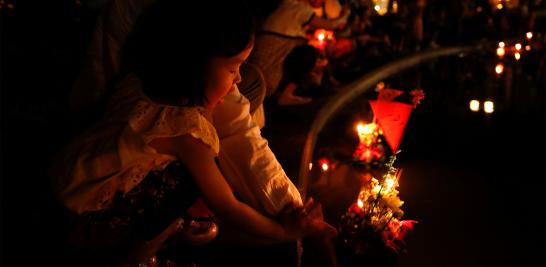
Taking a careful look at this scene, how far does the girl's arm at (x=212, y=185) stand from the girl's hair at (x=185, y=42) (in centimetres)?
18

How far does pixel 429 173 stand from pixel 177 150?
14.2 feet

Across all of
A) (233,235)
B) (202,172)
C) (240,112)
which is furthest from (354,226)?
(202,172)

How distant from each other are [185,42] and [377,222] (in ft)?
7.07

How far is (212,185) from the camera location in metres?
1.88

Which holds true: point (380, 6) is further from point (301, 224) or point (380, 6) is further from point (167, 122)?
point (167, 122)

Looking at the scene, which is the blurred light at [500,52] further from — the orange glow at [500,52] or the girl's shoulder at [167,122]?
the girl's shoulder at [167,122]

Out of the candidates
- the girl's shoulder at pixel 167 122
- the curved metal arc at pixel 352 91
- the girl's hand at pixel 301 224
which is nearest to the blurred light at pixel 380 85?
the curved metal arc at pixel 352 91

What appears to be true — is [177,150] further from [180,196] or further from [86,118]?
[86,118]

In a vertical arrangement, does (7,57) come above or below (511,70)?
below

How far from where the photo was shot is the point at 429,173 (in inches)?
214

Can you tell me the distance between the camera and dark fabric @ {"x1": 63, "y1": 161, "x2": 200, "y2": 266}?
2.04m

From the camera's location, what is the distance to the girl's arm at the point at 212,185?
1.83 metres

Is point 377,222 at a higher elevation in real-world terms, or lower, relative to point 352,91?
lower

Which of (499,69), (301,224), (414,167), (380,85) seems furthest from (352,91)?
(499,69)
